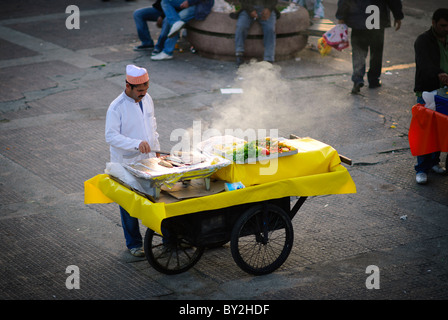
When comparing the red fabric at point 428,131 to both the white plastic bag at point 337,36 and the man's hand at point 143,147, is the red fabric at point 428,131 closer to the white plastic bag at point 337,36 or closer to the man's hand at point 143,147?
the man's hand at point 143,147

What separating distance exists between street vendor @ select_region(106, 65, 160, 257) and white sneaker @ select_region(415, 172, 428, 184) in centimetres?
335

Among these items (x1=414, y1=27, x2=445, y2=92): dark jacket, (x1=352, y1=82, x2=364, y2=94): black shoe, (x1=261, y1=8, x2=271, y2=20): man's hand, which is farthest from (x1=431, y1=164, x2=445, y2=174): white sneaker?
(x1=261, y1=8, x2=271, y2=20): man's hand

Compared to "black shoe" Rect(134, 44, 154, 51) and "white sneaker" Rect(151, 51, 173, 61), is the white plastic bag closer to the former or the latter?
"white sneaker" Rect(151, 51, 173, 61)

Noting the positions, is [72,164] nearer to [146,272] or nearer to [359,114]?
[146,272]

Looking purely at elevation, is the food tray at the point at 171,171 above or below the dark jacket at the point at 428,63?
below

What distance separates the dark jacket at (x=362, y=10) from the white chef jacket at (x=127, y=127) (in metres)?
5.63

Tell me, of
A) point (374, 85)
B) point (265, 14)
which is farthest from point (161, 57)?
point (374, 85)

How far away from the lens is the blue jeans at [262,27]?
11352mm

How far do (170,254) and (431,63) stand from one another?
3.96 m

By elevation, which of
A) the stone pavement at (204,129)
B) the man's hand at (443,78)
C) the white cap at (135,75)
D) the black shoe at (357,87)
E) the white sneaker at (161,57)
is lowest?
the stone pavement at (204,129)

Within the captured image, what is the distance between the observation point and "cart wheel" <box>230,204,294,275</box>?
4861 millimetres

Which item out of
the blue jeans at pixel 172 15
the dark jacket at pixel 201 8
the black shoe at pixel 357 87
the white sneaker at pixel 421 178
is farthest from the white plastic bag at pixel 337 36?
the white sneaker at pixel 421 178

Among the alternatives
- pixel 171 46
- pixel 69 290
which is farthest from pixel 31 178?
pixel 171 46

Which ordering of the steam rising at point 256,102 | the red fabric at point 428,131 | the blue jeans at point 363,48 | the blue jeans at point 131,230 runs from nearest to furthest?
the blue jeans at point 131,230, the red fabric at point 428,131, the steam rising at point 256,102, the blue jeans at point 363,48
